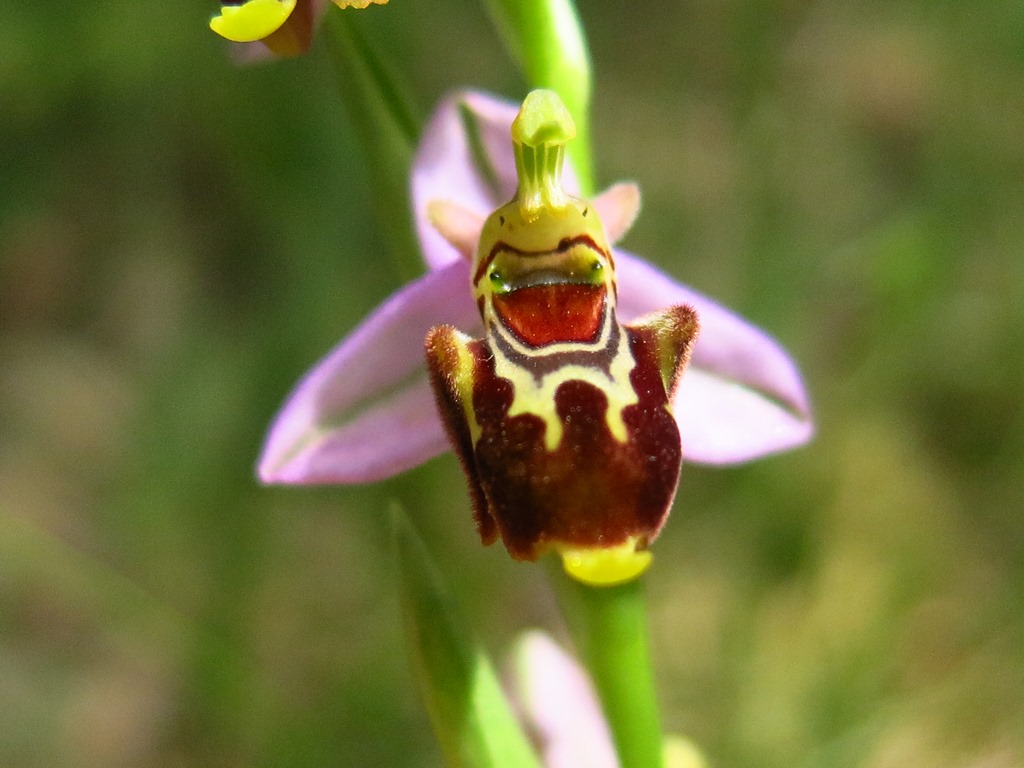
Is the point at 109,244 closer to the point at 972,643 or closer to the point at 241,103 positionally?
the point at 241,103

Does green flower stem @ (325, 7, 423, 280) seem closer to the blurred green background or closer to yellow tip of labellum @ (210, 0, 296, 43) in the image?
yellow tip of labellum @ (210, 0, 296, 43)

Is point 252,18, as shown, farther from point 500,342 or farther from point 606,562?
point 606,562

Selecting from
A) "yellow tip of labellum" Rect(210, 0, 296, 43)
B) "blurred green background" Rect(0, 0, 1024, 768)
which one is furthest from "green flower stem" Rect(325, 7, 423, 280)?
A: "blurred green background" Rect(0, 0, 1024, 768)

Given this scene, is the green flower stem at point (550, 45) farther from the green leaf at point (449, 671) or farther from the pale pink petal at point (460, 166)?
the green leaf at point (449, 671)

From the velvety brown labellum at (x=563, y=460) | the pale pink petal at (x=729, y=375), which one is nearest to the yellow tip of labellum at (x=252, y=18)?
the velvety brown labellum at (x=563, y=460)

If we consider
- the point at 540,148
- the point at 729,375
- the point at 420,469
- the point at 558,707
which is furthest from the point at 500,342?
the point at 420,469
